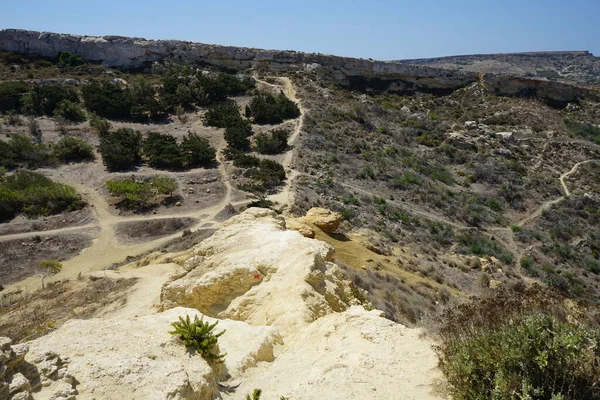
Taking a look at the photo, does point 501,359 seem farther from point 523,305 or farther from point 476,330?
point 523,305

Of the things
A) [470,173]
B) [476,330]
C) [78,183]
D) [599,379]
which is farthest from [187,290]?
[470,173]

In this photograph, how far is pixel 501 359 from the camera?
4461 mm

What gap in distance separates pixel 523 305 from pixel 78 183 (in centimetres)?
2797

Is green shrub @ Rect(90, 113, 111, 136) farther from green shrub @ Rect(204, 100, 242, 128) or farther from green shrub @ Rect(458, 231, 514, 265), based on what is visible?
green shrub @ Rect(458, 231, 514, 265)

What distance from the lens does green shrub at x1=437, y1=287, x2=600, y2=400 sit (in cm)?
410

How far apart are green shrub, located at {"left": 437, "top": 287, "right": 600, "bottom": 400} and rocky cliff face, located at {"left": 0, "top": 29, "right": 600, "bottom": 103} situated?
53843 millimetres

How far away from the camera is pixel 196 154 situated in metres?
30.5

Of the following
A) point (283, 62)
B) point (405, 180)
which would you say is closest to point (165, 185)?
point (405, 180)

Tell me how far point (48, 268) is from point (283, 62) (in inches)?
1822

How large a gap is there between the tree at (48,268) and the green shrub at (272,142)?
1818 cm

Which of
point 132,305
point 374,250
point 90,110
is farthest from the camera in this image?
point 90,110

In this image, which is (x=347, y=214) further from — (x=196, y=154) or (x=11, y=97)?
(x=11, y=97)

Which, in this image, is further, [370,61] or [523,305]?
[370,61]

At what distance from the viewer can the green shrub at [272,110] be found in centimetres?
3934
